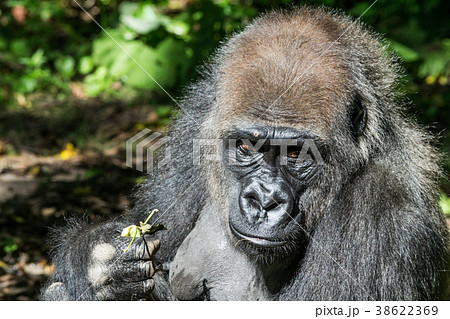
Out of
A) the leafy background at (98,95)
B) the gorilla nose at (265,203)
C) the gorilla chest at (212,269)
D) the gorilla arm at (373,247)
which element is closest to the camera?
the gorilla nose at (265,203)

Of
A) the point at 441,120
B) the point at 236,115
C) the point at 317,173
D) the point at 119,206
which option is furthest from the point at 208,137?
the point at 441,120

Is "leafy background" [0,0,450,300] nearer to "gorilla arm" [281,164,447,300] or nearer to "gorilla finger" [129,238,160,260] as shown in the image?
"gorilla finger" [129,238,160,260]

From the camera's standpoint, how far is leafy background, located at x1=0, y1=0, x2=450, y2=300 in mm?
8312

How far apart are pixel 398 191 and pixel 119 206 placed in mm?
4737

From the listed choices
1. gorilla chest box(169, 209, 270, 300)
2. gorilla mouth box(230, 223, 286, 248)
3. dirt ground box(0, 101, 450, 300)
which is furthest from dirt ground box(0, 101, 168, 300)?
gorilla mouth box(230, 223, 286, 248)

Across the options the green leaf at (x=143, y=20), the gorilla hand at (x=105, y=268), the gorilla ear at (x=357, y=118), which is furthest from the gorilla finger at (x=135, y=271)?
the green leaf at (x=143, y=20)

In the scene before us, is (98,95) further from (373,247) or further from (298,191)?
(373,247)

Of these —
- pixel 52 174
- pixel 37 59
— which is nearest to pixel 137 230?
pixel 52 174

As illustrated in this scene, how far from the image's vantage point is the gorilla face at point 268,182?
456cm

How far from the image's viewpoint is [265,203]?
4.54m

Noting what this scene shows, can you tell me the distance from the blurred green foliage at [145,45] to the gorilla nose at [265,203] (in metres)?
3.91

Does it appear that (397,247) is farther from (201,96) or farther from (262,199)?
(201,96)

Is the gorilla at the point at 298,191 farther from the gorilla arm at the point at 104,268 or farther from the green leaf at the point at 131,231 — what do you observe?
the green leaf at the point at 131,231

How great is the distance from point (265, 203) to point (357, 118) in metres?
1.08
